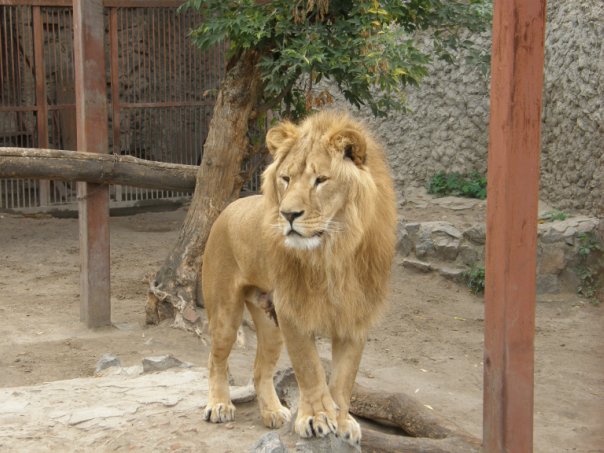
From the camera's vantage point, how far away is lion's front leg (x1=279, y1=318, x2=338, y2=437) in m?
4.02

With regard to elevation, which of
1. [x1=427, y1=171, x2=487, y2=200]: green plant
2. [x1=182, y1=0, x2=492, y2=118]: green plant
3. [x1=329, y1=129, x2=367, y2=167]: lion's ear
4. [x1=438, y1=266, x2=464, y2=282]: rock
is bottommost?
[x1=438, y1=266, x2=464, y2=282]: rock

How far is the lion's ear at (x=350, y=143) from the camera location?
3.87 m

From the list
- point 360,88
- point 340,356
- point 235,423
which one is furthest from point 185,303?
point 340,356

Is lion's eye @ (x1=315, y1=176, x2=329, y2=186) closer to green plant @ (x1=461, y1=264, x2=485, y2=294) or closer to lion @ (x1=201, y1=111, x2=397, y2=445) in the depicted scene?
lion @ (x1=201, y1=111, x2=397, y2=445)

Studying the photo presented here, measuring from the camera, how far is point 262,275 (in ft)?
14.6

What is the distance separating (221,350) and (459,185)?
7228 millimetres

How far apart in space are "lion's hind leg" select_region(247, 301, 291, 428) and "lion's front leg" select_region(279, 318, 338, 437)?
744mm

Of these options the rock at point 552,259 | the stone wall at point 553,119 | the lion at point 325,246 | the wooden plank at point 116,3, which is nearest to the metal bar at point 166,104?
the wooden plank at point 116,3

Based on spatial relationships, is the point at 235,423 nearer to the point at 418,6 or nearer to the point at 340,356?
the point at 340,356

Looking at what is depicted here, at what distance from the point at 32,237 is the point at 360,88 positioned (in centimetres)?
560

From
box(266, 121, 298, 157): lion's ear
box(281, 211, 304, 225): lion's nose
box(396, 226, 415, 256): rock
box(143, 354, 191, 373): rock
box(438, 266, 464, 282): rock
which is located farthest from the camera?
box(396, 226, 415, 256): rock

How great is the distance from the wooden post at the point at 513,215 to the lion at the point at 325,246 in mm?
650

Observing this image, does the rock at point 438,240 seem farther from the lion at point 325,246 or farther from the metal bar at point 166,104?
the lion at point 325,246

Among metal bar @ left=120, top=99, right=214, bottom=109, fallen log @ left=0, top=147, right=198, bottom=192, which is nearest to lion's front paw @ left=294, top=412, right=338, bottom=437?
fallen log @ left=0, top=147, right=198, bottom=192
